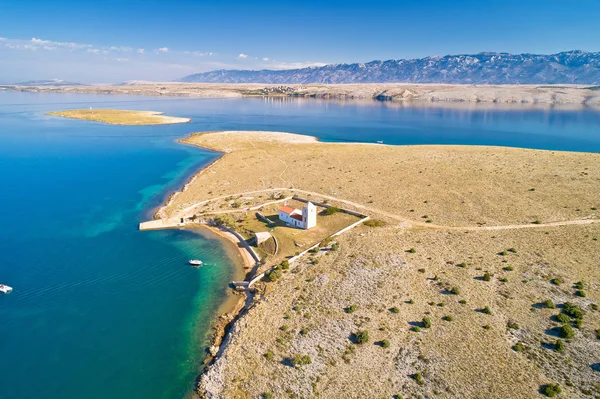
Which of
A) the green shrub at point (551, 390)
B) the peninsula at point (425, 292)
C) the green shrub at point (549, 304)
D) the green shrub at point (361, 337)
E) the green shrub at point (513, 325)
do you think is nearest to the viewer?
the green shrub at point (551, 390)

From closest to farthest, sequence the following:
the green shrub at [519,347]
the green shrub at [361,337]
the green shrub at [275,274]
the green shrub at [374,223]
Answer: the green shrub at [519,347]
the green shrub at [361,337]
the green shrub at [275,274]
the green shrub at [374,223]

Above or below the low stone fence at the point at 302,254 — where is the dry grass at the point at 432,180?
above

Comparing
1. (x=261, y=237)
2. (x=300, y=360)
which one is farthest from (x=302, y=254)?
(x=300, y=360)

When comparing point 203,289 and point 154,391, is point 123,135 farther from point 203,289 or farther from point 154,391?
point 154,391

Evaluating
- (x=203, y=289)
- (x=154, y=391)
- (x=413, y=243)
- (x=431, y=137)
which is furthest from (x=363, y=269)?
(x=431, y=137)

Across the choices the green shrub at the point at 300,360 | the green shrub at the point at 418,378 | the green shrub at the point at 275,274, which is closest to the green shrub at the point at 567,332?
the green shrub at the point at 418,378

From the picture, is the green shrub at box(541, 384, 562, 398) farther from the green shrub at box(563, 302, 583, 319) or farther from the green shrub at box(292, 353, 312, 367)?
the green shrub at box(292, 353, 312, 367)

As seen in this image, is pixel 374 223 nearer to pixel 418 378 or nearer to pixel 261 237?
pixel 261 237

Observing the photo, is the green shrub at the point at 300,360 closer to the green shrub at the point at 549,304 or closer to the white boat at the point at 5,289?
the green shrub at the point at 549,304
